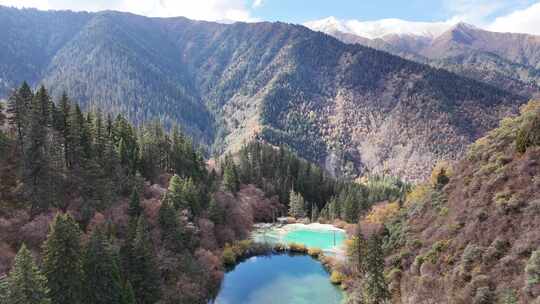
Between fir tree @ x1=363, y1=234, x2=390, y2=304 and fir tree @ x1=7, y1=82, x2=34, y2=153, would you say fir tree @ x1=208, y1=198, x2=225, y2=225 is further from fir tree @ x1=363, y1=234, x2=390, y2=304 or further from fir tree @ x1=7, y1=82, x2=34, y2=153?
fir tree @ x1=363, y1=234, x2=390, y2=304

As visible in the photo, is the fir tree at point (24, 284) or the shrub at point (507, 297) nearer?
the shrub at point (507, 297)

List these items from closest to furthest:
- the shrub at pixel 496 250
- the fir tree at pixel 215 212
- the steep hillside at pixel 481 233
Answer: the steep hillside at pixel 481 233 → the shrub at pixel 496 250 → the fir tree at pixel 215 212

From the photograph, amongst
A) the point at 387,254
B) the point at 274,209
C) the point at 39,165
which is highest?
the point at 39,165

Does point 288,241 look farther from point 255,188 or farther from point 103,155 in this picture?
point 103,155

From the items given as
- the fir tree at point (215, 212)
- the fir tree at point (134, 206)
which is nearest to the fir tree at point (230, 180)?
Result: the fir tree at point (215, 212)

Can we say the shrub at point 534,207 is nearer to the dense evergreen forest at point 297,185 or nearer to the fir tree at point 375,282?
the fir tree at point 375,282

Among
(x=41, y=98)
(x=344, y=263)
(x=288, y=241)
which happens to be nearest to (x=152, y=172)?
(x=41, y=98)

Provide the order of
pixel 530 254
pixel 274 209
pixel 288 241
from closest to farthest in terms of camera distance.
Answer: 1. pixel 530 254
2. pixel 288 241
3. pixel 274 209

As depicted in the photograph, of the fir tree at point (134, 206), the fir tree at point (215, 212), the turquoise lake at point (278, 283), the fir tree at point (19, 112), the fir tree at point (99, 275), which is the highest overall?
the fir tree at point (19, 112)
